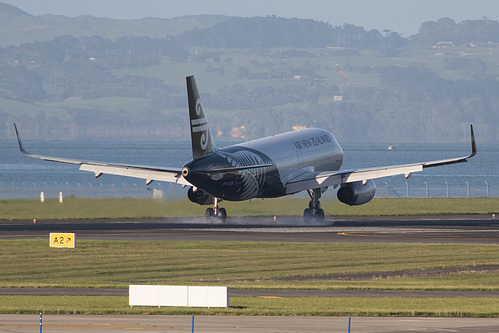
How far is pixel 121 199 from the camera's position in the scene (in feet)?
278

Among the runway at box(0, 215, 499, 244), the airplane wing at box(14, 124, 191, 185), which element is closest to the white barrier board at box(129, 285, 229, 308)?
the runway at box(0, 215, 499, 244)

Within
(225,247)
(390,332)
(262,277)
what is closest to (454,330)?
(390,332)

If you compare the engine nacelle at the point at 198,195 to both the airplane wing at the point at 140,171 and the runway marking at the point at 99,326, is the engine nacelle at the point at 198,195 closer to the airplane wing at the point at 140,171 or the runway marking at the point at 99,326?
the airplane wing at the point at 140,171

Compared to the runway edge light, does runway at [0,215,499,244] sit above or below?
above

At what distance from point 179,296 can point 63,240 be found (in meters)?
25.6

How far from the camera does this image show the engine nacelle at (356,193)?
77.0 metres

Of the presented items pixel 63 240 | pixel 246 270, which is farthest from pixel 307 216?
pixel 246 270

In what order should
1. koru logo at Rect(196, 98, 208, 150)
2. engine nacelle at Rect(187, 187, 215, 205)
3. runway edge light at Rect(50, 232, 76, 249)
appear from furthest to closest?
engine nacelle at Rect(187, 187, 215, 205) → koru logo at Rect(196, 98, 208, 150) → runway edge light at Rect(50, 232, 76, 249)

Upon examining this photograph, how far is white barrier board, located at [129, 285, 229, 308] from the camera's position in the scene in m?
35.8

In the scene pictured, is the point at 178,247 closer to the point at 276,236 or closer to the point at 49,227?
the point at 276,236

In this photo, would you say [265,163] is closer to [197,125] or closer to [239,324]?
[197,125]

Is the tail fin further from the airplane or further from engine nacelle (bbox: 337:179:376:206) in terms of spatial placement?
engine nacelle (bbox: 337:179:376:206)

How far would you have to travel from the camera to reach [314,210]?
7906 centimetres

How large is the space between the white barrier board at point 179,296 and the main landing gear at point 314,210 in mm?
42889
